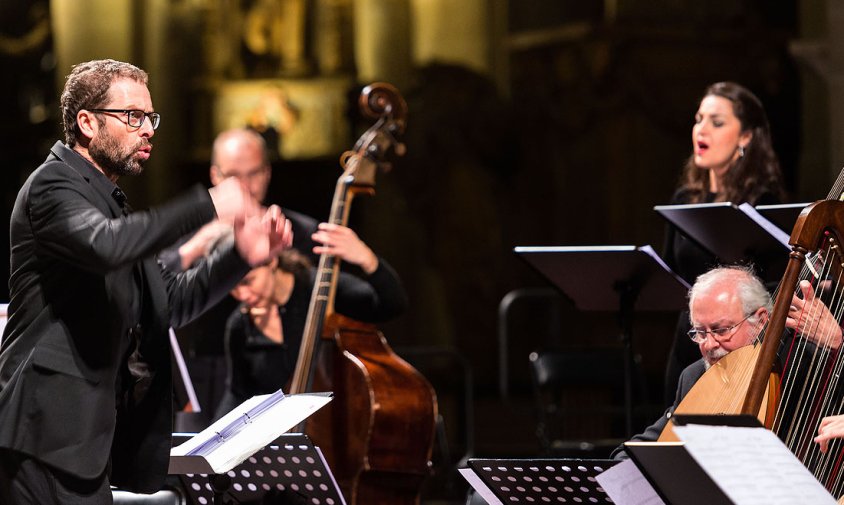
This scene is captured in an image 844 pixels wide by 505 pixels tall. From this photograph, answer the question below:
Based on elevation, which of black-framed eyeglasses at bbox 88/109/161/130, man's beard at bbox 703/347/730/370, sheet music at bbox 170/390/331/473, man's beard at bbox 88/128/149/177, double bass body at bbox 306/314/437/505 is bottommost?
double bass body at bbox 306/314/437/505

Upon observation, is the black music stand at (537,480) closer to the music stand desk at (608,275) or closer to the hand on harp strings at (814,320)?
the hand on harp strings at (814,320)

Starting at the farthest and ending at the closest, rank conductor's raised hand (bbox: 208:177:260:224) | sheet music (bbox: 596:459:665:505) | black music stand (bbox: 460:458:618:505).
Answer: black music stand (bbox: 460:458:618:505)
conductor's raised hand (bbox: 208:177:260:224)
sheet music (bbox: 596:459:665:505)

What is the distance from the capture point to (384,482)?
169 inches

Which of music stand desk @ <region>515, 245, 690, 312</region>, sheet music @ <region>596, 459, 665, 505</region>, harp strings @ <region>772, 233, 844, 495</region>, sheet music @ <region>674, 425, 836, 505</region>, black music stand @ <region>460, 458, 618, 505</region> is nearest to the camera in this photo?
sheet music @ <region>674, 425, 836, 505</region>

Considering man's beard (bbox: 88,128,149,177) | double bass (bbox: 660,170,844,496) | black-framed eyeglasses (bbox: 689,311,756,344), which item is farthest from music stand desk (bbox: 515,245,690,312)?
man's beard (bbox: 88,128,149,177)

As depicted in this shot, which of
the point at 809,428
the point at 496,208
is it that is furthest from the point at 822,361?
the point at 496,208

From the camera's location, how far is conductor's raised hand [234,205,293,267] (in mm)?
2787

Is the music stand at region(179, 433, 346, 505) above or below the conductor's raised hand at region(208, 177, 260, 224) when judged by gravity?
below

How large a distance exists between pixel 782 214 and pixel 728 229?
0.20 metres

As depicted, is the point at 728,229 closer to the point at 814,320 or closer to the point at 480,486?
the point at 814,320

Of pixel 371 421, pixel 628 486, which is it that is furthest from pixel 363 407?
pixel 628 486

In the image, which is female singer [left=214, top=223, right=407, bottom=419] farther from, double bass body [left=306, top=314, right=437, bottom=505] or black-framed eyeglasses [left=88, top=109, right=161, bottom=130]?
black-framed eyeglasses [left=88, top=109, right=161, bottom=130]

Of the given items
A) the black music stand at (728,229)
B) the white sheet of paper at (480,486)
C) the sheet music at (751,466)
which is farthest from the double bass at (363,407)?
the sheet music at (751,466)

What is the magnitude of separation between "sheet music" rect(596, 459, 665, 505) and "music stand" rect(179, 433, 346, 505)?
0.87 metres
